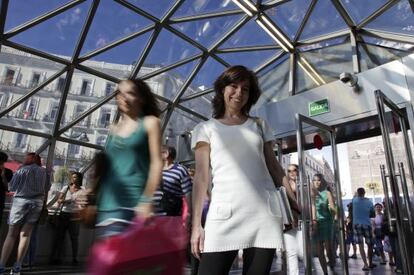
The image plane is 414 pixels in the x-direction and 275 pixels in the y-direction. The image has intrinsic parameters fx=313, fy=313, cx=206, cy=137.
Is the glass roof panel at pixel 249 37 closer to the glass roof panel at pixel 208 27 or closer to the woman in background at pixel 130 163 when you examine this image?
the glass roof panel at pixel 208 27

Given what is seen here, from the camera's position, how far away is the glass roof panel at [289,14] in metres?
6.95

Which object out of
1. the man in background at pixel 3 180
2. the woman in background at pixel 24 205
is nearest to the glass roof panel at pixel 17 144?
the man in background at pixel 3 180

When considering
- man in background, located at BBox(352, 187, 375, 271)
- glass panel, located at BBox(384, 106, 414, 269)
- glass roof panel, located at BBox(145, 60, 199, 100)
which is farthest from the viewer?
glass roof panel, located at BBox(145, 60, 199, 100)

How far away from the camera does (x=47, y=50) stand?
6766 mm

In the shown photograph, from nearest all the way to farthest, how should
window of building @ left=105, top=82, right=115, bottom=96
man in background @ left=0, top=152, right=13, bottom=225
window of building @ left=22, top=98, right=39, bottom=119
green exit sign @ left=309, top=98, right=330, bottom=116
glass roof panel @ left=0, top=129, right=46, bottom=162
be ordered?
1. man in background @ left=0, top=152, right=13, bottom=225
2. green exit sign @ left=309, top=98, right=330, bottom=116
3. glass roof panel @ left=0, top=129, right=46, bottom=162
4. window of building @ left=22, top=98, right=39, bottom=119
5. window of building @ left=105, top=82, right=115, bottom=96

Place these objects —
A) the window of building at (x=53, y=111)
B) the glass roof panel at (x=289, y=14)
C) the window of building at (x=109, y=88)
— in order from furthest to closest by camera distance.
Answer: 1. the window of building at (x=109, y=88)
2. the window of building at (x=53, y=111)
3. the glass roof panel at (x=289, y=14)

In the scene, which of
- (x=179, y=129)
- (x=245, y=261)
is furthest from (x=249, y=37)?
(x=245, y=261)

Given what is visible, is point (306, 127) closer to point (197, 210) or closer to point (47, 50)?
point (197, 210)

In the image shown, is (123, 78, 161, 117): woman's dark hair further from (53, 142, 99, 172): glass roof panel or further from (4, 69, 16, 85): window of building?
(53, 142, 99, 172): glass roof panel

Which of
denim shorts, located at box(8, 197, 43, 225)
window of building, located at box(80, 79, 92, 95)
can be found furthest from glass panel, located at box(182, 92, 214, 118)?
denim shorts, located at box(8, 197, 43, 225)

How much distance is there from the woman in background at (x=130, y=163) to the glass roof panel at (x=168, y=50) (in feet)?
19.5

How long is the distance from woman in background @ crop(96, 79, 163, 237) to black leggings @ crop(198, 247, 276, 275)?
0.34 m

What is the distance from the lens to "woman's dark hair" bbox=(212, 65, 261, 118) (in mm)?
1597

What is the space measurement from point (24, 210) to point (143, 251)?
12.4 ft
